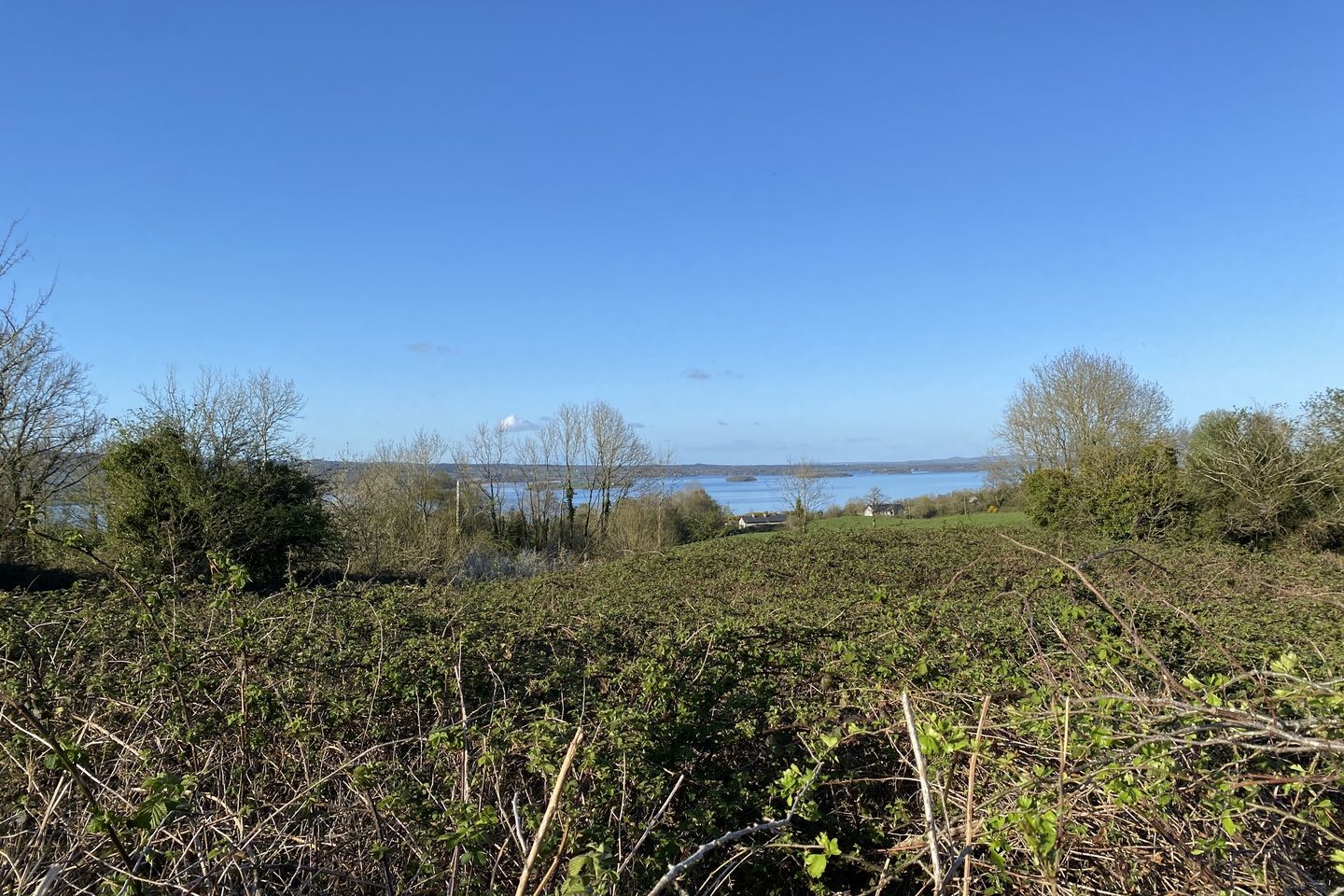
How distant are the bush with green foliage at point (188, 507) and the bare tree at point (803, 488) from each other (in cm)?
2066

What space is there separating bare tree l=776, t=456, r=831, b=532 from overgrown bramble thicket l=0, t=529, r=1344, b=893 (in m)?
27.4

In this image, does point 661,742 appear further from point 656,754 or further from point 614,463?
point 614,463

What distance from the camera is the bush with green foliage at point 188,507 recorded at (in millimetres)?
13586

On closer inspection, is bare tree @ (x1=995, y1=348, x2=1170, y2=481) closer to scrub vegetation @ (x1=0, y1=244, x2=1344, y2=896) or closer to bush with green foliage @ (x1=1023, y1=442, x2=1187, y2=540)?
bush with green foliage @ (x1=1023, y1=442, x2=1187, y2=540)

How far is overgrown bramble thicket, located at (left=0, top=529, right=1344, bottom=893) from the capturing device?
6.53 feet

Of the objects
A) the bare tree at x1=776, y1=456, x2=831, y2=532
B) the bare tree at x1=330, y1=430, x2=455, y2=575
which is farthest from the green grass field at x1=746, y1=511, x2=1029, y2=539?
the bare tree at x1=330, y1=430, x2=455, y2=575

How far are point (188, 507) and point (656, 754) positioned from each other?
14081 mm

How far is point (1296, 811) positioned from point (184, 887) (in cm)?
306

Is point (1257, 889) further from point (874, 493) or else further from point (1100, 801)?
point (874, 493)

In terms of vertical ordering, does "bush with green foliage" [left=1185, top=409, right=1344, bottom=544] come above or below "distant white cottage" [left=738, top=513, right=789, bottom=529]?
above

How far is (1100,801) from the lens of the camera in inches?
96.5

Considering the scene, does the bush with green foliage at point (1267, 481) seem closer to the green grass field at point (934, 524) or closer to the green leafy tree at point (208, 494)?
the green grass field at point (934, 524)

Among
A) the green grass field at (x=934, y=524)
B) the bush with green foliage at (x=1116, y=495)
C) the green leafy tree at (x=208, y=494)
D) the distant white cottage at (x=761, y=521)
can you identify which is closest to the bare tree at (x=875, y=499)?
the green grass field at (x=934, y=524)

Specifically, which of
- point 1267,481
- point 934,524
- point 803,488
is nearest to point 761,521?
point 803,488
